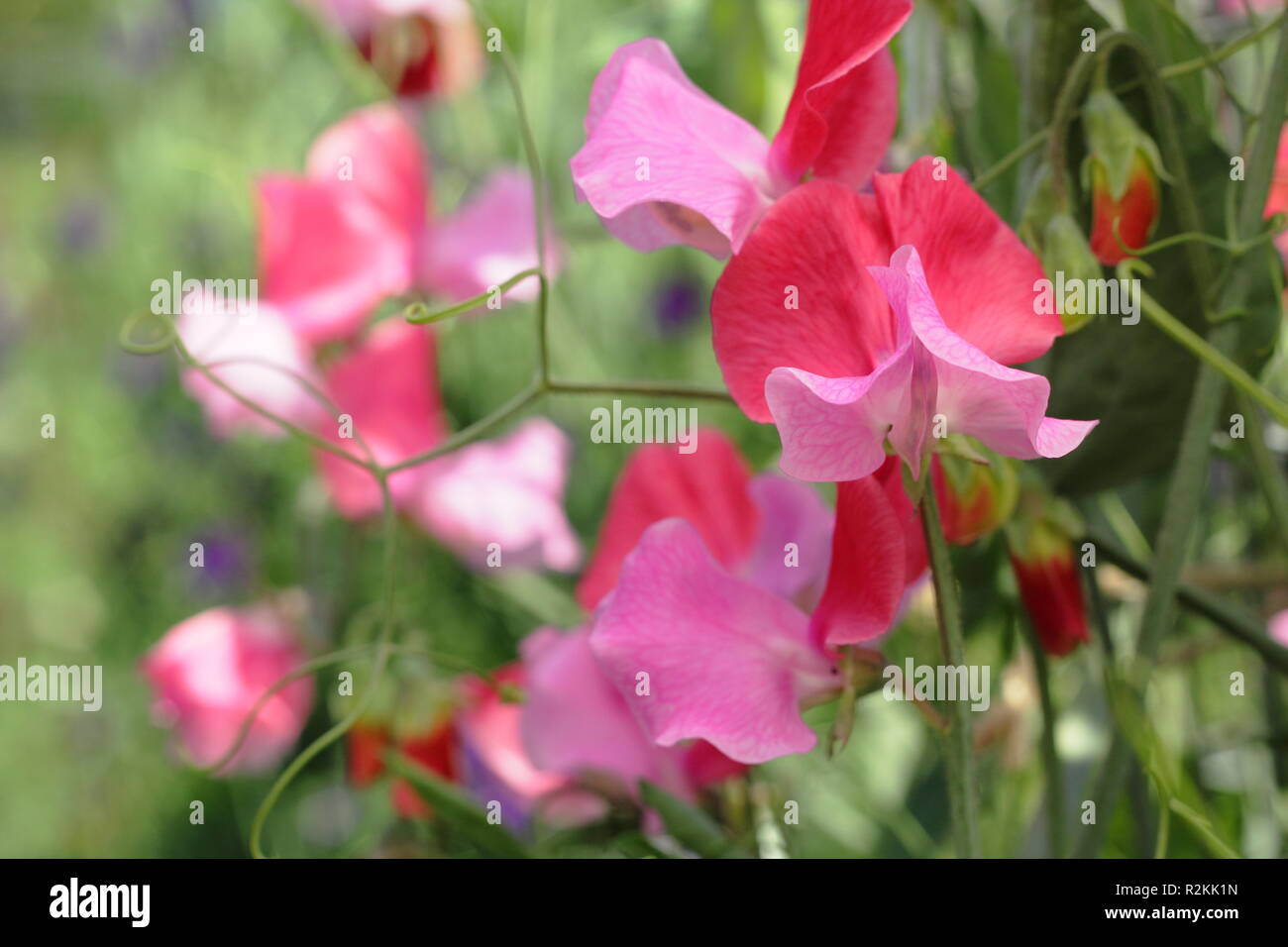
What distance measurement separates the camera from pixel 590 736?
0.36 metres

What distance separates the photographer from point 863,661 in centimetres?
26

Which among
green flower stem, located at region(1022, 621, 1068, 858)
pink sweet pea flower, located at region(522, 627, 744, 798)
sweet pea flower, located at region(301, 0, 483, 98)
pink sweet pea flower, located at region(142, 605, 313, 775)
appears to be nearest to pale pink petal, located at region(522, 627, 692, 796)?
pink sweet pea flower, located at region(522, 627, 744, 798)

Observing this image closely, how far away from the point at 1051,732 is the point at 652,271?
82 cm

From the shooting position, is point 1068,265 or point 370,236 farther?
point 370,236

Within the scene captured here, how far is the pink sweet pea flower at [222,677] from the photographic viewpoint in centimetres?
56

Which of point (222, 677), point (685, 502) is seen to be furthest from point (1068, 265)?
point (222, 677)

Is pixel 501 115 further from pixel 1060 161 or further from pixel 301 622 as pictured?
pixel 1060 161

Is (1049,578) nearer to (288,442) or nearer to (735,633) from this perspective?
(735,633)

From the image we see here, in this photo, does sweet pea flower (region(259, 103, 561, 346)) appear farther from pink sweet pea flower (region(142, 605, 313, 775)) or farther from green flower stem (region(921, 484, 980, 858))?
green flower stem (region(921, 484, 980, 858))

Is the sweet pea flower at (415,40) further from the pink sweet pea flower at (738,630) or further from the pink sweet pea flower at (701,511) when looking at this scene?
the pink sweet pea flower at (738,630)

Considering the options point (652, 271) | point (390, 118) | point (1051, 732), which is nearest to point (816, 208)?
point (1051, 732)

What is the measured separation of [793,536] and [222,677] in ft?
1.08

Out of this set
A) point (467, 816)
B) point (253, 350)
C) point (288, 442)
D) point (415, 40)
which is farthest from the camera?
point (288, 442)

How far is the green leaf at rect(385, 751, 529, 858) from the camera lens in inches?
12.6
